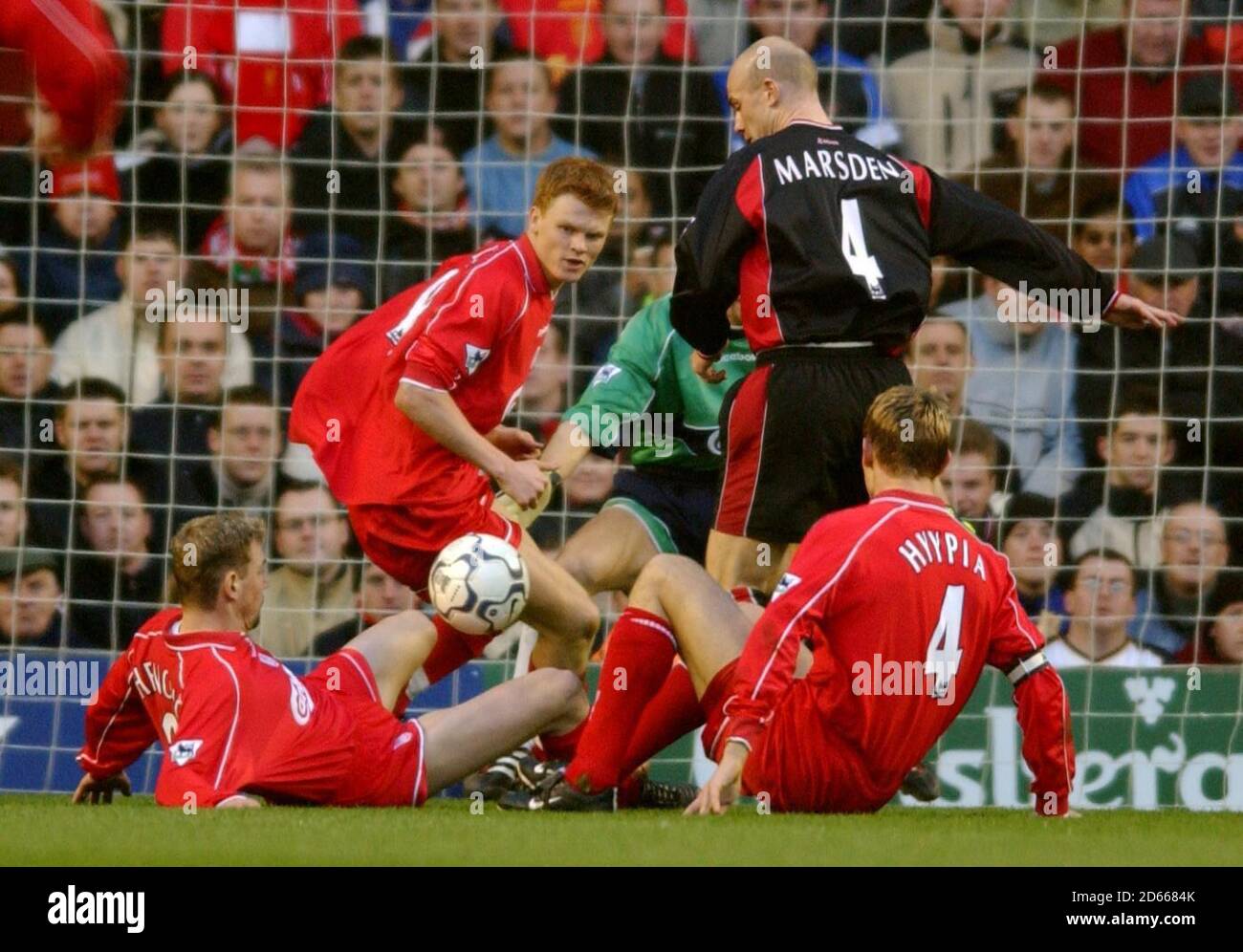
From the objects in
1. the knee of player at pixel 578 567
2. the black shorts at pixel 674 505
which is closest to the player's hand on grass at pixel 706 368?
the black shorts at pixel 674 505

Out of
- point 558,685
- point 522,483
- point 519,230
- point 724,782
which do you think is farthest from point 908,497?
point 519,230

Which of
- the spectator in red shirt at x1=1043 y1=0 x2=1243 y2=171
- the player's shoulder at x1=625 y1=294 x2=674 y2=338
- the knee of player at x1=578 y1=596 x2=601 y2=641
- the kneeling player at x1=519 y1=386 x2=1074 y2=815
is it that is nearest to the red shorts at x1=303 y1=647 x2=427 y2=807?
the kneeling player at x1=519 y1=386 x2=1074 y2=815

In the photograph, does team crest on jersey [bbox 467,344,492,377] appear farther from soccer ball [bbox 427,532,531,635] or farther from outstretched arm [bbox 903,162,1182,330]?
outstretched arm [bbox 903,162,1182,330]

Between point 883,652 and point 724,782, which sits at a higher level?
point 883,652

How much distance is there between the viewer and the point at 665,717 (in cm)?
533

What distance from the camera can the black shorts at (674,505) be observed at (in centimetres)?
673

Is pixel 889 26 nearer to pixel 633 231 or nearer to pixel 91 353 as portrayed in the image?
pixel 633 231

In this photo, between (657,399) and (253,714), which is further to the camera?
(657,399)

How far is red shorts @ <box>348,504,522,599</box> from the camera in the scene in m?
6.11

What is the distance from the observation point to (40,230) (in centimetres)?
816

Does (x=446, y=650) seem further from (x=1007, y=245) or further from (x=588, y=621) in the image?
(x=1007, y=245)

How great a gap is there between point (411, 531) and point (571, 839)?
1.99 meters

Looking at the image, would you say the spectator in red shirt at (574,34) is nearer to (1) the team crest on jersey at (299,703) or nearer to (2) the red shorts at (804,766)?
(1) the team crest on jersey at (299,703)
